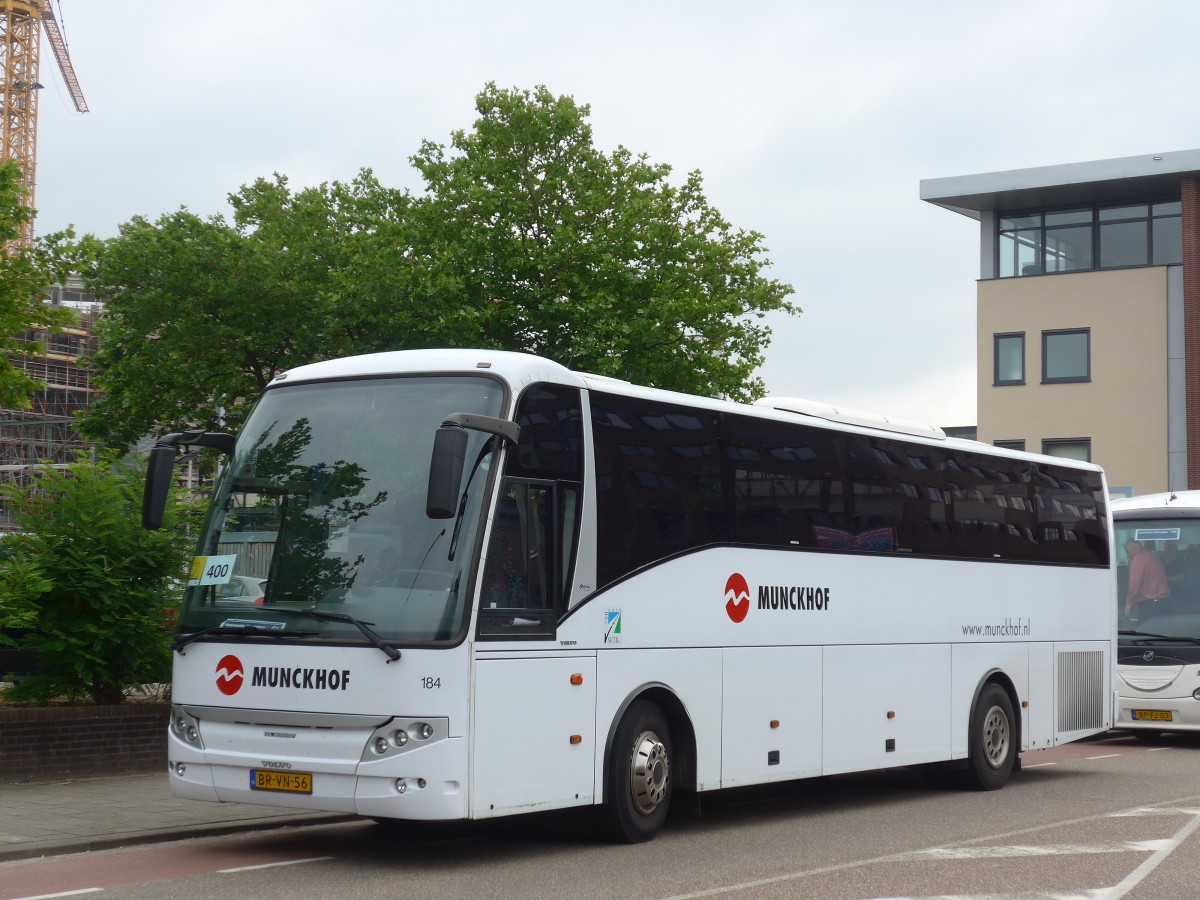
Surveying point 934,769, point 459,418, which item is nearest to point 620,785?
point 459,418

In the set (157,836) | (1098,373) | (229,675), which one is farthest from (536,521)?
(1098,373)

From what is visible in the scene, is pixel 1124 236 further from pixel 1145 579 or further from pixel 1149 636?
pixel 1149 636

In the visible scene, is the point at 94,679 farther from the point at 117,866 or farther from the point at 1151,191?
the point at 1151,191

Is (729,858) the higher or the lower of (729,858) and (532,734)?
the lower

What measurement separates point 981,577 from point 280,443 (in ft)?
25.6

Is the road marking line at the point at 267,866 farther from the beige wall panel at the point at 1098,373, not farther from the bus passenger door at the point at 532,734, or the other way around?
the beige wall panel at the point at 1098,373

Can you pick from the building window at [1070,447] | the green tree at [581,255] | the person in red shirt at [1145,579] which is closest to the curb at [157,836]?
the person in red shirt at [1145,579]

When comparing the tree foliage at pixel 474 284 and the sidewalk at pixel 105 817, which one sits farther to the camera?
the tree foliage at pixel 474 284

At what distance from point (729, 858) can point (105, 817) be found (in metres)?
4.80

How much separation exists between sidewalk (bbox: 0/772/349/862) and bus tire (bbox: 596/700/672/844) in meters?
2.74

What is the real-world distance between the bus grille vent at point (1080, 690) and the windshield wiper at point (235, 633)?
994 cm

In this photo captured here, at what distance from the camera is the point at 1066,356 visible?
151 feet

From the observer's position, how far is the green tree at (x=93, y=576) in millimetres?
14516

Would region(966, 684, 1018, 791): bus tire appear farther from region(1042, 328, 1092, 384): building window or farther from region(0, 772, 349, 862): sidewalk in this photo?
region(1042, 328, 1092, 384): building window
